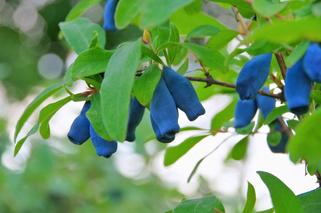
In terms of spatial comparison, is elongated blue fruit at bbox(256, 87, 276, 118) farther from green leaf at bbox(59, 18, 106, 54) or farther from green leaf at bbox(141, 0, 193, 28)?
green leaf at bbox(141, 0, 193, 28)

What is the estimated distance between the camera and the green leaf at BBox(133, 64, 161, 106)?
0.74m

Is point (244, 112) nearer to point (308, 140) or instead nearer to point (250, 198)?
point (250, 198)

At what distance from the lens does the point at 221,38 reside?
84cm

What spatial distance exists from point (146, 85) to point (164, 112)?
0.10 ft

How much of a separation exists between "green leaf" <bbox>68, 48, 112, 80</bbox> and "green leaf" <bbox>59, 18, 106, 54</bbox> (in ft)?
0.33

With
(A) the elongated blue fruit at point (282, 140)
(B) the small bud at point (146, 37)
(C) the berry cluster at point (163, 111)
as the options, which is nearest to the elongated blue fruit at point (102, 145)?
(C) the berry cluster at point (163, 111)

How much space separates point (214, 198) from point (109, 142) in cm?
16

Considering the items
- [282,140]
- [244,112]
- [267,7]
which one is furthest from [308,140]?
[282,140]

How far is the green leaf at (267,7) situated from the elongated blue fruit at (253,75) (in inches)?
2.6

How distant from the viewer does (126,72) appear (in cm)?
68

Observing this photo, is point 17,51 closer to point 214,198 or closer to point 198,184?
point 198,184

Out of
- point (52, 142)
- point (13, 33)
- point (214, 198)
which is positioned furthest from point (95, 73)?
point (13, 33)

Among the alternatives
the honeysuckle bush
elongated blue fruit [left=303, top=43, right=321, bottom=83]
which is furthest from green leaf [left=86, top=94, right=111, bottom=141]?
elongated blue fruit [left=303, top=43, right=321, bottom=83]

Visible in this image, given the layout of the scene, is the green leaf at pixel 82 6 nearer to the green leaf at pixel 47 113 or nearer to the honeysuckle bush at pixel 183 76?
the honeysuckle bush at pixel 183 76
